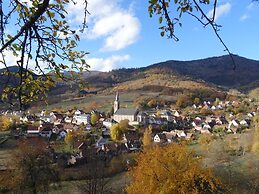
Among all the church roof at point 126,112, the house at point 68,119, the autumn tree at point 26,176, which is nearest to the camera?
the autumn tree at point 26,176

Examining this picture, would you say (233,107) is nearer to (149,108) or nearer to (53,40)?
(149,108)

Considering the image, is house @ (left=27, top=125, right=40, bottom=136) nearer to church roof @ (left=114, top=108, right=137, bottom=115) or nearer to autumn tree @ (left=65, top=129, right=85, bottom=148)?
autumn tree @ (left=65, top=129, right=85, bottom=148)

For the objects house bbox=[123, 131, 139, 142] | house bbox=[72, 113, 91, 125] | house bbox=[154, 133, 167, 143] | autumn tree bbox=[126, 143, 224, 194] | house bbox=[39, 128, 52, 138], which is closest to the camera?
autumn tree bbox=[126, 143, 224, 194]

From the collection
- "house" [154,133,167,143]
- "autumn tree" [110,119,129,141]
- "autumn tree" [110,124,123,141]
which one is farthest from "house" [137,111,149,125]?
"house" [154,133,167,143]

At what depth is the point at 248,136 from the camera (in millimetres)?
43000

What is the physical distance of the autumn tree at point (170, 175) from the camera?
20.3 m

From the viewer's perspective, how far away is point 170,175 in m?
20.8

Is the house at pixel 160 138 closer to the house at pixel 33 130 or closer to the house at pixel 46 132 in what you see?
the house at pixel 46 132

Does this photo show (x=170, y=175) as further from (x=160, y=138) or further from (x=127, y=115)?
(x=127, y=115)

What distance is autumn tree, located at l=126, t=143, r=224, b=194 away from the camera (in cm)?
2033

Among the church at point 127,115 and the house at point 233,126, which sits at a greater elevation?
the church at point 127,115

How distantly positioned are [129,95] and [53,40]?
118m

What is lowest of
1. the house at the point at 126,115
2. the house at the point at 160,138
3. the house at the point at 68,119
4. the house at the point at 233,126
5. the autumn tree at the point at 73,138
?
the house at the point at 160,138

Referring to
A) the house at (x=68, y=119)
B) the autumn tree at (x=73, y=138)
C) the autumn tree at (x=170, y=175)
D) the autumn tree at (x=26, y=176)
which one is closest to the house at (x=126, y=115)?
the house at (x=68, y=119)
